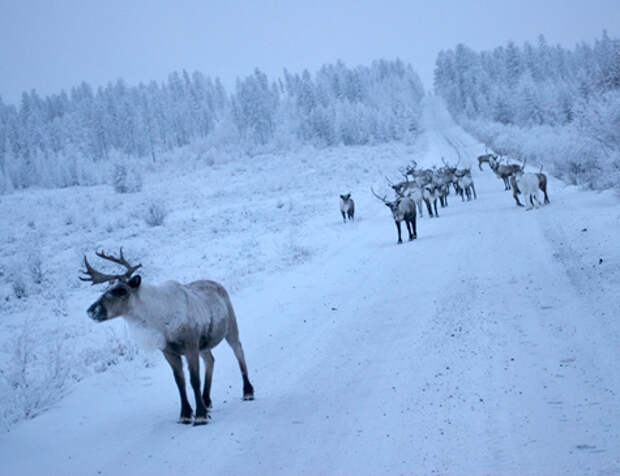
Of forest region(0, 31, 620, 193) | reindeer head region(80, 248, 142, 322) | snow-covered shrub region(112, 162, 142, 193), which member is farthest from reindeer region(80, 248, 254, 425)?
snow-covered shrub region(112, 162, 142, 193)

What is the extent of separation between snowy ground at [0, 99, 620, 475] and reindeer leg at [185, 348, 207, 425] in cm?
18

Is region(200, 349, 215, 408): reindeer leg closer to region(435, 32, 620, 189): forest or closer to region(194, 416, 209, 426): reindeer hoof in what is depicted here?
region(194, 416, 209, 426): reindeer hoof

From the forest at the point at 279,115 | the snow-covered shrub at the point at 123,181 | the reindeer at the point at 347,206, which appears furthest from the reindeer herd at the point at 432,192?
the snow-covered shrub at the point at 123,181

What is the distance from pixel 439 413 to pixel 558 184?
70.5ft

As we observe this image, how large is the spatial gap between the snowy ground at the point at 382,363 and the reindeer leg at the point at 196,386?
0.18 metres

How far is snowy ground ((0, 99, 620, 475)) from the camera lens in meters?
4.60

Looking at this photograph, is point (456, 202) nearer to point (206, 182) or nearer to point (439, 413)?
point (439, 413)

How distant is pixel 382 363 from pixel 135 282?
345cm

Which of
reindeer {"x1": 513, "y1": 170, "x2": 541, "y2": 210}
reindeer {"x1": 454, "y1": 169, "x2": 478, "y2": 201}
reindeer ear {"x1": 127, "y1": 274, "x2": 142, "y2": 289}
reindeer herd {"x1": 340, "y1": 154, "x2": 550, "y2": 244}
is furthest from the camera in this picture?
reindeer {"x1": 454, "y1": 169, "x2": 478, "y2": 201}

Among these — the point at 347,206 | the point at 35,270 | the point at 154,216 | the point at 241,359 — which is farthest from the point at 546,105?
the point at 241,359

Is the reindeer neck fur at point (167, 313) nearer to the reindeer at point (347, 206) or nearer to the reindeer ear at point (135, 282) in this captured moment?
the reindeer ear at point (135, 282)

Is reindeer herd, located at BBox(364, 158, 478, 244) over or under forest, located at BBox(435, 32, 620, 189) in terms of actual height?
under

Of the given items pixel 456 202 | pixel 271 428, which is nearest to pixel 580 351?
pixel 271 428

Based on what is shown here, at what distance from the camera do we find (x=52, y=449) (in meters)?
5.53
